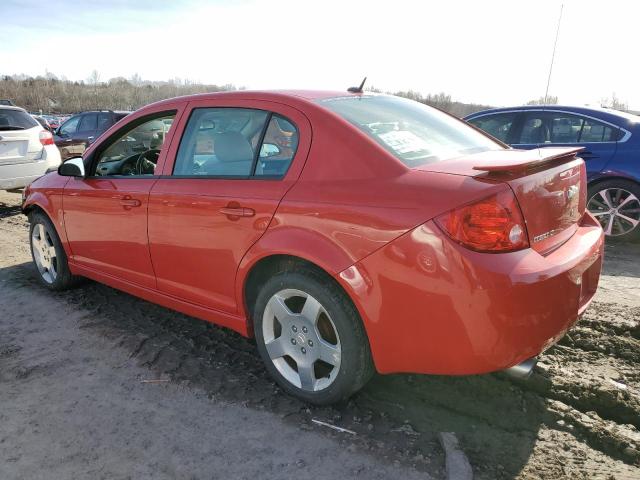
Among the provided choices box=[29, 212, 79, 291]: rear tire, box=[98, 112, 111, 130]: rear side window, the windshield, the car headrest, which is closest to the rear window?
box=[29, 212, 79, 291]: rear tire

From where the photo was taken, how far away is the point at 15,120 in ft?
27.8

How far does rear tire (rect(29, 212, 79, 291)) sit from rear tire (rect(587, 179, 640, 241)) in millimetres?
5710

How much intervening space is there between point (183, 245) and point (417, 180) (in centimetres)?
158

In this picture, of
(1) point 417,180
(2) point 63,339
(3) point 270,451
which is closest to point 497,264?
(1) point 417,180

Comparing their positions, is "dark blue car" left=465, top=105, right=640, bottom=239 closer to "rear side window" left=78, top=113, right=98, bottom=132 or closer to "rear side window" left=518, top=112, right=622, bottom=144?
"rear side window" left=518, top=112, right=622, bottom=144

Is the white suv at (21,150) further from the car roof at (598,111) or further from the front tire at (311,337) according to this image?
the car roof at (598,111)

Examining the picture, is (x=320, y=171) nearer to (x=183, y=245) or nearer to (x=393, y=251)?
(x=393, y=251)

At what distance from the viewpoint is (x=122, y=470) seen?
235 centimetres

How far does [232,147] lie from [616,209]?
4933 mm

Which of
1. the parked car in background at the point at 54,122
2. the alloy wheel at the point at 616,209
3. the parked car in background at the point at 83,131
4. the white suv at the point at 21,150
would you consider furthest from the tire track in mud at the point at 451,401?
the parked car in background at the point at 54,122

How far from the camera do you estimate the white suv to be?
26.7ft

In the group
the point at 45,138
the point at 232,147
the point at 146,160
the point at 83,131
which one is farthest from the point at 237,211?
the point at 83,131

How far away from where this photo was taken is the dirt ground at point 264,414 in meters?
2.36

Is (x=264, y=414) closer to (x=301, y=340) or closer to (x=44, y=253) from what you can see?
(x=301, y=340)
